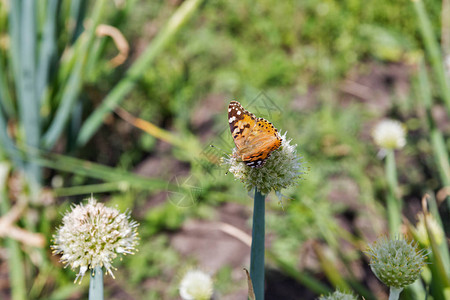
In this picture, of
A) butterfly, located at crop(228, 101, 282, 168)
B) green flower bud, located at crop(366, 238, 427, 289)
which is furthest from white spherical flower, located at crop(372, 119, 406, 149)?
butterfly, located at crop(228, 101, 282, 168)

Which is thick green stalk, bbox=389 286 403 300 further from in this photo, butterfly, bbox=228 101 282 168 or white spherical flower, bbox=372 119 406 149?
white spherical flower, bbox=372 119 406 149

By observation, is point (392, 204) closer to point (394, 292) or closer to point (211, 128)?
point (394, 292)

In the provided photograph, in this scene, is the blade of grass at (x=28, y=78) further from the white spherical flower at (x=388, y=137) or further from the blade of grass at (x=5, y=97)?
the white spherical flower at (x=388, y=137)

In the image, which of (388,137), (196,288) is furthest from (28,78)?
(388,137)

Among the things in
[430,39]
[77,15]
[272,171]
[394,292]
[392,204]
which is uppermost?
[77,15]

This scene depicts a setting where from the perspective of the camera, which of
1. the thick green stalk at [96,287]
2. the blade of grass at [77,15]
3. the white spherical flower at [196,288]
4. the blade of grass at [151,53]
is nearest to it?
the thick green stalk at [96,287]

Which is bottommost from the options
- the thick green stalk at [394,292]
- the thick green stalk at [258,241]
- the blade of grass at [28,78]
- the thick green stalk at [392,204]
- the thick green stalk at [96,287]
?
the thick green stalk at [394,292]

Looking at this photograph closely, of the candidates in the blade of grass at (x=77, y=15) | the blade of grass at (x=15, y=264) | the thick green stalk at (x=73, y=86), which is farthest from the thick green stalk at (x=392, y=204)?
the blade of grass at (x=77, y=15)
